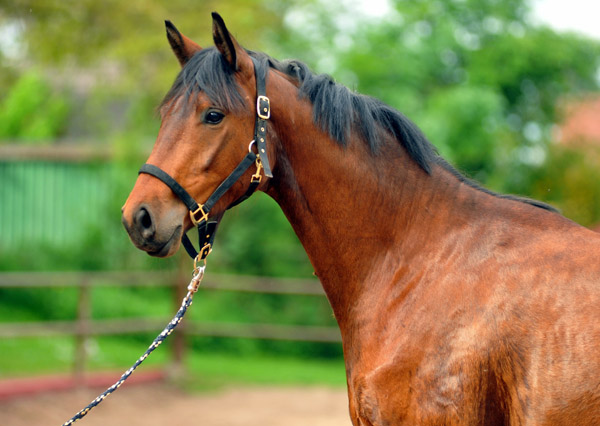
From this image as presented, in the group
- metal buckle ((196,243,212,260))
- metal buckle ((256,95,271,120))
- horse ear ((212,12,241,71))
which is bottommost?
metal buckle ((196,243,212,260))

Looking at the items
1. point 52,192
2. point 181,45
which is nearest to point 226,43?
point 181,45

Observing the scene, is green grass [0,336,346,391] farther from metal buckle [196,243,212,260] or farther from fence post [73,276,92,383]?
metal buckle [196,243,212,260]

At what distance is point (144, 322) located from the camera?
8.00m

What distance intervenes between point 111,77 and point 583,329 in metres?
10.4

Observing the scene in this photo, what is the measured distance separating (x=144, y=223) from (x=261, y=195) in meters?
7.15

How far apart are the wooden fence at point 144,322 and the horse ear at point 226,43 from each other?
5.31 meters

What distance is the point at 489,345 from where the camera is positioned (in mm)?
2178

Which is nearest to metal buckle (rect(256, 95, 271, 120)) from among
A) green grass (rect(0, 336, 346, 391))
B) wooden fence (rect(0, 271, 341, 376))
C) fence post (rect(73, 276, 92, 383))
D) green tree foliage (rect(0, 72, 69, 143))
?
wooden fence (rect(0, 271, 341, 376))

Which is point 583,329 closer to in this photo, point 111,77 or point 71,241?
point 71,241

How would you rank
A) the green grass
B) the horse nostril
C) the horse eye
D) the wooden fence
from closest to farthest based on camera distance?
1. the horse nostril
2. the horse eye
3. the wooden fence
4. the green grass

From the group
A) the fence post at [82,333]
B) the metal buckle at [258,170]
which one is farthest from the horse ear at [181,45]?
the fence post at [82,333]

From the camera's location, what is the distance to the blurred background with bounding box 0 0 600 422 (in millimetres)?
9352

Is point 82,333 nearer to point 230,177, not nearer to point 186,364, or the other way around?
point 186,364

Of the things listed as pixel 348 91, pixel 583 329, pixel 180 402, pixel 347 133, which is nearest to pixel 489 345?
pixel 583 329
